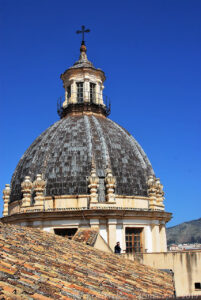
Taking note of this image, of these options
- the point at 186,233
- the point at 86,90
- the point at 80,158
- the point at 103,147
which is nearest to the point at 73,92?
the point at 86,90

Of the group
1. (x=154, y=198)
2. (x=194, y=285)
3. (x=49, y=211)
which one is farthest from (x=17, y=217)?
(x=194, y=285)

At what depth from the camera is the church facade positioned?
24078mm

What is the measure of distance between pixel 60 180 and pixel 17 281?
18517mm

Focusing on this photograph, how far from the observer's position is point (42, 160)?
1056 inches

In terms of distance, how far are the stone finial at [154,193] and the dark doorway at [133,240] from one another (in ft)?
7.36

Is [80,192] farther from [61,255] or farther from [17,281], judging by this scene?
[17,281]

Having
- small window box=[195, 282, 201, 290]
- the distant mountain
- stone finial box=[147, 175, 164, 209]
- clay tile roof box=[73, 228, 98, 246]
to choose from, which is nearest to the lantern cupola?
stone finial box=[147, 175, 164, 209]

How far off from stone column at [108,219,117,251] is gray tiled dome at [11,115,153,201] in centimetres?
245

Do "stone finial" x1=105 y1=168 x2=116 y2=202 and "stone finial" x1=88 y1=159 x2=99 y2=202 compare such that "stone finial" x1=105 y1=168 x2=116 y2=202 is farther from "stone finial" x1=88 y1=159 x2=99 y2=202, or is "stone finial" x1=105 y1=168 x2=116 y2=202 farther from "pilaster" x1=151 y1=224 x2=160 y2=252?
"pilaster" x1=151 y1=224 x2=160 y2=252

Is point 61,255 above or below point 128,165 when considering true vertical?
below

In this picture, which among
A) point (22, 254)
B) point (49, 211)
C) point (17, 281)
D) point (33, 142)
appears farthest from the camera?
point (33, 142)

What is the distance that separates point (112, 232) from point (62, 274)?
1544cm

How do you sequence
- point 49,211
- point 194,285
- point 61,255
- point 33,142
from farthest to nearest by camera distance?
point 33,142 < point 49,211 < point 194,285 < point 61,255

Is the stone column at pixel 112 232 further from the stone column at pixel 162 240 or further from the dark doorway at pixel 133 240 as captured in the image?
the stone column at pixel 162 240
